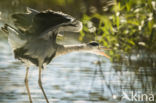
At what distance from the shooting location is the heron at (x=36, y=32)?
5.73 metres

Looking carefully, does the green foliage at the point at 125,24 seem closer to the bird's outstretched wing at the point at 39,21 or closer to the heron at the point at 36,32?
the heron at the point at 36,32

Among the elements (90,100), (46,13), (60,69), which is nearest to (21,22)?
(46,13)

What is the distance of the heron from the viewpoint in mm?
5727

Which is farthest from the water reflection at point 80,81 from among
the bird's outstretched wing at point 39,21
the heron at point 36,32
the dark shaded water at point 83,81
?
the bird's outstretched wing at point 39,21

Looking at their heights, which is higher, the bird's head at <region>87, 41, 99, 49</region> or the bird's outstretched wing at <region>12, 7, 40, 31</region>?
the bird's outstretched wing at <region>12, 7, 40, 31</region>

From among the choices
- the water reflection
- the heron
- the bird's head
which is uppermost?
the heron

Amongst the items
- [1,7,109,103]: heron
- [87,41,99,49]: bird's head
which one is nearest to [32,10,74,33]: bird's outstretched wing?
[1,7,109,103]: heron

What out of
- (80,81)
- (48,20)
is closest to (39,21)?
(48,20)

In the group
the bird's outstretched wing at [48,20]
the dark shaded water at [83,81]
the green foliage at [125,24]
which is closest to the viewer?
the bird's outstretched wing at [48,20]

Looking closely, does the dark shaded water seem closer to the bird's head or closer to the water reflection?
the water reflection

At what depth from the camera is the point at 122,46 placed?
24.1 ft

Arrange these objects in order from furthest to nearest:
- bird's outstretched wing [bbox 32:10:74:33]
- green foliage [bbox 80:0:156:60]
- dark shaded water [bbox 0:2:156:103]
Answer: green foliage [bbox 80:0:156:60] → dark shaded water [bbox 0:2:156:103] → bird's outstretched wing [bbox 32:10:74:33]

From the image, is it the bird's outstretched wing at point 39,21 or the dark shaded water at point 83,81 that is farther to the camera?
the dark shaded water at point 83,81

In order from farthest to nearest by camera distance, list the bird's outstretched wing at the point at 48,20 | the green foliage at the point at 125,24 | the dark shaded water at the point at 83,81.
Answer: the green foliage at the point at 125,24, the dark shaded water at the point at 83,81, the bird's outstretched wing at the point at 48,20
